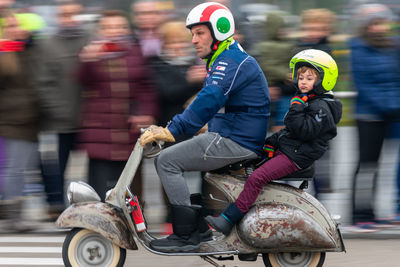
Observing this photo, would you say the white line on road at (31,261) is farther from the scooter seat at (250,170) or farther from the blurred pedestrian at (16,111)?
the scooter seat at (250,170)

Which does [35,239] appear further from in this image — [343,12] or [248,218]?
[343,12]

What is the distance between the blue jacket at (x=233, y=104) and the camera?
565 cm

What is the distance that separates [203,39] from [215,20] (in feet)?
0.52

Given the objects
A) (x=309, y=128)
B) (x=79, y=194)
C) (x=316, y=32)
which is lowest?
(x=79, y=194)

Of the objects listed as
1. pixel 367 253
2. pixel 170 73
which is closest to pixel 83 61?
pixel 170 73

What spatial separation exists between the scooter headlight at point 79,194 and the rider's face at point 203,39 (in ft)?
4.17

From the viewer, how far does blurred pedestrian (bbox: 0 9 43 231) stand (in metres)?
7.43

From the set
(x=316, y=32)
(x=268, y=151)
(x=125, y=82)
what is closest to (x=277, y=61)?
(x=316, y=32)

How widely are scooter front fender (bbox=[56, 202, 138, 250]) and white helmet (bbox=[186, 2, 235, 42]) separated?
1.42 meters

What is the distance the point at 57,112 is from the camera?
7.57 metres

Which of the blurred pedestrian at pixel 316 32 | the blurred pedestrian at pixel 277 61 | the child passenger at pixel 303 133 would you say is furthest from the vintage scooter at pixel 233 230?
the blurred pedestrian at pixel 316 32

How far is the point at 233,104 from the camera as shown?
5.78 meters

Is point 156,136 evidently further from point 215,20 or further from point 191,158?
point 215,20

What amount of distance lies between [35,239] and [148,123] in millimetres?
1398
